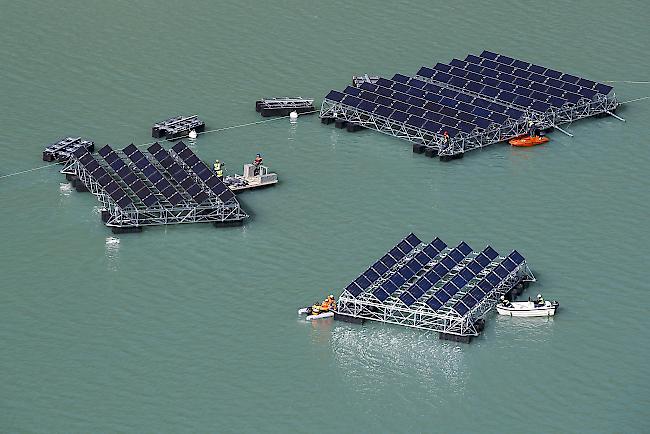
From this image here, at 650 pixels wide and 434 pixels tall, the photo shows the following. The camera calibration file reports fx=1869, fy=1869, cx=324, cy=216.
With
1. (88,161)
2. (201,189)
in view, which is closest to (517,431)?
(201,189)

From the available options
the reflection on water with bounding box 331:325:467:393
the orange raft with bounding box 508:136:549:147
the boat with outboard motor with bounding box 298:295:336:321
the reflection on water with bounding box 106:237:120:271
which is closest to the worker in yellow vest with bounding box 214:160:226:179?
the reflection on water with bounding box 106:237:120:271

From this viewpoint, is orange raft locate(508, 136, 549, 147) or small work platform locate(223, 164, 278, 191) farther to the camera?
orange raft locate(508, 136, 549, 147)

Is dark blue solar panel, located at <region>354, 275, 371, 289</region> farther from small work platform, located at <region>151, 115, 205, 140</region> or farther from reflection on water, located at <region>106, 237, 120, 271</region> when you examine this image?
small work platform, located at <region>151, 115, 205, 140</region>

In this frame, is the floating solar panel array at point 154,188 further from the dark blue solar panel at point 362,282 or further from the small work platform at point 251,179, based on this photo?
the dark blue solar panel at point 362,282

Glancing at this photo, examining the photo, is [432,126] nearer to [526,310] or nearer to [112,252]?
[526,310]

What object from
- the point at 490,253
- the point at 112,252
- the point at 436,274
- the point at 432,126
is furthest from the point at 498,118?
the point at 112,252

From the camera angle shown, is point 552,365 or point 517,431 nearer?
point 517,431

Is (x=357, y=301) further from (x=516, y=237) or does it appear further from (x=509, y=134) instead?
(x=509, y=134)
